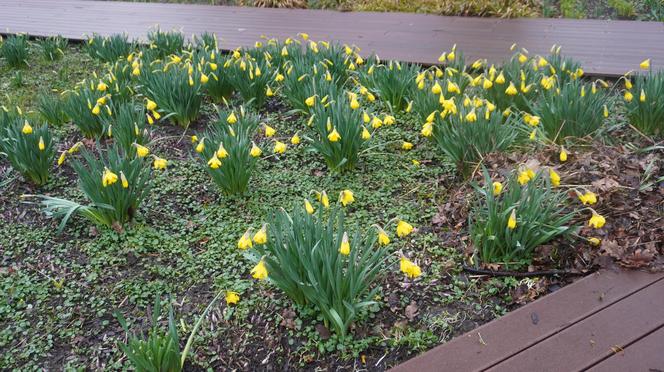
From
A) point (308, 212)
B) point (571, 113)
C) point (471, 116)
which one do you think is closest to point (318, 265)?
point (308, 212)

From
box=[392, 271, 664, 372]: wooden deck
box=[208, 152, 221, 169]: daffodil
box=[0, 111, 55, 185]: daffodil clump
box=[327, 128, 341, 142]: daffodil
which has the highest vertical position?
box=[327, 128, 341, 142]: daffodil

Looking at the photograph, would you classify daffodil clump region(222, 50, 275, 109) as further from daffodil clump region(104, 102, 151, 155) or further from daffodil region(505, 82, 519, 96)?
daffodil region(505, 82, 519, 96)

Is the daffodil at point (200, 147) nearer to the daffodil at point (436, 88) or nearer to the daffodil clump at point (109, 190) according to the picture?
the daffodil clump at point (109, 190)

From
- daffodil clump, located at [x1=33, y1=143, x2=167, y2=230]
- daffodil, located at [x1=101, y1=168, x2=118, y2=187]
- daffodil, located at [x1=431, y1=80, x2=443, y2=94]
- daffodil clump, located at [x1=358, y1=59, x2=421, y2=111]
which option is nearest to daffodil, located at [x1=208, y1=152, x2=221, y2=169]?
daffodil clump, located at [x1=33, y1=143, x2=167, y2=230]

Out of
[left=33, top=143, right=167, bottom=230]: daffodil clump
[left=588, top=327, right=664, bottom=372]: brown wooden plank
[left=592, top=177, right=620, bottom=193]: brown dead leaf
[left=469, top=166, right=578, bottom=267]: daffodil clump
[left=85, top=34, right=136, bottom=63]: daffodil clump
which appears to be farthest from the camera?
[left=85, top=34, right=136, bottom=63]: daffodil clump

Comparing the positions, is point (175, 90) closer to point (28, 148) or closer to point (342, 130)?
point (28, 148)

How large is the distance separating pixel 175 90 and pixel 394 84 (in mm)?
1503

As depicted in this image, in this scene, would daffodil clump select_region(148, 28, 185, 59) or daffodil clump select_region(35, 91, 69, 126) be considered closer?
daffodil clump select_region(35, 91, 69, 126)

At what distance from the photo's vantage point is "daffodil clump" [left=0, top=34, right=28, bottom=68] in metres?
5.45

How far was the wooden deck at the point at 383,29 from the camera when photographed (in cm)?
506

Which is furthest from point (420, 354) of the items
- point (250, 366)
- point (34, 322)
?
point (34, 322)

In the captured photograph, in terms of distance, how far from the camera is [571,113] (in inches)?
120

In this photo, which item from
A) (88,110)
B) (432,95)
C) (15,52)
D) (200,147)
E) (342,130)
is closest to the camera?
(200,147)

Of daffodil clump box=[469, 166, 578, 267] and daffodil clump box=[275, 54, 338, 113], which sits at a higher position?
daffodil clump box=[275, 54, 338, 113]
